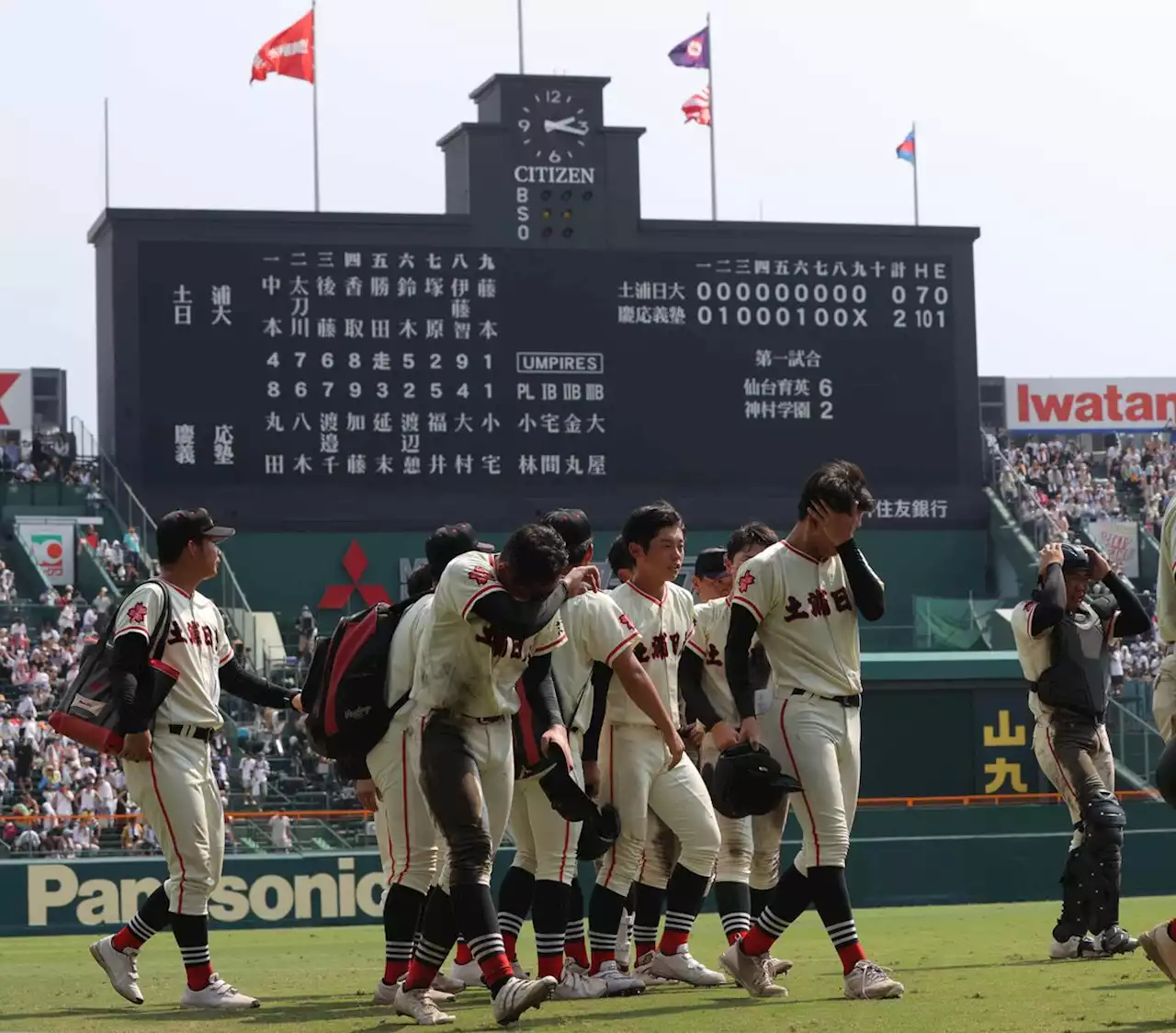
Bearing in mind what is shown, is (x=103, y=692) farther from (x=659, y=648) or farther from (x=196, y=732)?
(x=659, y=648)

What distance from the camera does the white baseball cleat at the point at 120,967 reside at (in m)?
8.98

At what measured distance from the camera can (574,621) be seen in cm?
850

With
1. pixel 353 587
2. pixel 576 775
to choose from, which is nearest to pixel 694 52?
pixel 353 587

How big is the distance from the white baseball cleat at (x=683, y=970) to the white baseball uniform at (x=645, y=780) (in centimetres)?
36

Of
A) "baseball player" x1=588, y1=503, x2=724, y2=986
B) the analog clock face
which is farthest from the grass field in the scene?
the analog clock face

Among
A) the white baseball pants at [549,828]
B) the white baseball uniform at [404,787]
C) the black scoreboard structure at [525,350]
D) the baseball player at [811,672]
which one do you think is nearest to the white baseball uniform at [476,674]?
the white baseball uniform at [404,787]

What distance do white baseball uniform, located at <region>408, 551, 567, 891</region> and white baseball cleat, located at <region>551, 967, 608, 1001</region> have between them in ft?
3.60

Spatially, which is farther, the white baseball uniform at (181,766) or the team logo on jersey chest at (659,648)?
the team logo on jersey chest at (659,648)

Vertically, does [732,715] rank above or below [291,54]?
below

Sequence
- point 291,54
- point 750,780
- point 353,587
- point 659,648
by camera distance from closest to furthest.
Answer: point 750,780, point 659,648, point 353,587, point 291,54

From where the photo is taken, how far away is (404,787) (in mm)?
8219

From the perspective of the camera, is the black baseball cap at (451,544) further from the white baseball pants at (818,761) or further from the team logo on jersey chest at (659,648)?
the white baseball pants at (818,761)

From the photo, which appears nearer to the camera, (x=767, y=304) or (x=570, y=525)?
(x=570, y=525)

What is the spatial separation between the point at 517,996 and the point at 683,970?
219cm
